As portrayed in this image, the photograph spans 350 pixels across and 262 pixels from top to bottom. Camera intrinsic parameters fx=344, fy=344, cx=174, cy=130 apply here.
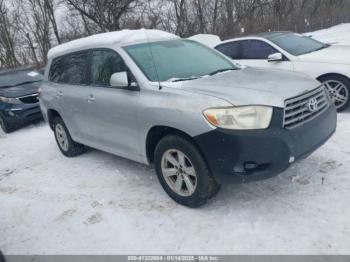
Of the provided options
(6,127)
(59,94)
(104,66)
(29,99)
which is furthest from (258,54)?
(6,127)

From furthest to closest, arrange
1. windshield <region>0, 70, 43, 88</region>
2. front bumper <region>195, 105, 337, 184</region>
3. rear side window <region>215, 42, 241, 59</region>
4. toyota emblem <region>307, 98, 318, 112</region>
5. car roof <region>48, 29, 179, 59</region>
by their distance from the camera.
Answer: windshield <region>0, 70, 43, 88</region> < rear side window <region>215, 42, 241, 59</region> < car roof <region>48, 29, 179, 59</region> < toyota emblem <region>307, 98, 318, 112</region> < front bumper <region>195, 105, 337, 184</region>

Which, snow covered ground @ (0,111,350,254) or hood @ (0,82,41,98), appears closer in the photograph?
snow covered ground @ (0,111,350,254)

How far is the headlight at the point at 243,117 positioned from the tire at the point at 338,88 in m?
3.29

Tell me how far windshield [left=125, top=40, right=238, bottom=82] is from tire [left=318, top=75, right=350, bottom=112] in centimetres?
231

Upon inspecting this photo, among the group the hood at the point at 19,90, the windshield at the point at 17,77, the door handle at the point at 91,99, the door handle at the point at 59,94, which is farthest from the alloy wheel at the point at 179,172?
the windshield at the point at 17,77

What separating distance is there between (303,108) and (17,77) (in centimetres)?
825

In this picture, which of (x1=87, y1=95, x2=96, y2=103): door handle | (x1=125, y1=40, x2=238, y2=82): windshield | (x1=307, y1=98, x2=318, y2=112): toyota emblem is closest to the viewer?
(x1=307, y1=98, x2=318, y2=112): toyota emblem

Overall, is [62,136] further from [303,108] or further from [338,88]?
[338,88]

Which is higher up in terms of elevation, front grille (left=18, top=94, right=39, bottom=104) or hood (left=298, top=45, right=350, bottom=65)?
hood (left=298, top=45, right=350, bottom=65)

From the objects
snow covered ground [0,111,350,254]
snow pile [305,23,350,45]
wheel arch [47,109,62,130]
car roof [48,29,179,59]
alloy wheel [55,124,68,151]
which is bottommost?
snow covered ground [0,111,350,254]

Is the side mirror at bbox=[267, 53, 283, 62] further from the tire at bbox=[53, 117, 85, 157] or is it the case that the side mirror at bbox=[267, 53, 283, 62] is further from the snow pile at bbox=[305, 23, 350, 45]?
the snow pile at bbox=[305, 23, 350, 45]

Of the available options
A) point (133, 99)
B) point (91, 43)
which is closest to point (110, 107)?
point (133, 99)

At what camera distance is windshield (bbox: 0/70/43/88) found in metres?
9.03

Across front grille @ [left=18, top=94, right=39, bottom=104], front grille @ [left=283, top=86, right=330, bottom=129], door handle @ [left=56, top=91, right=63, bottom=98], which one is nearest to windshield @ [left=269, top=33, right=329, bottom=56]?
front grille @ [left=283, top=86, right=330, bottom=129]
